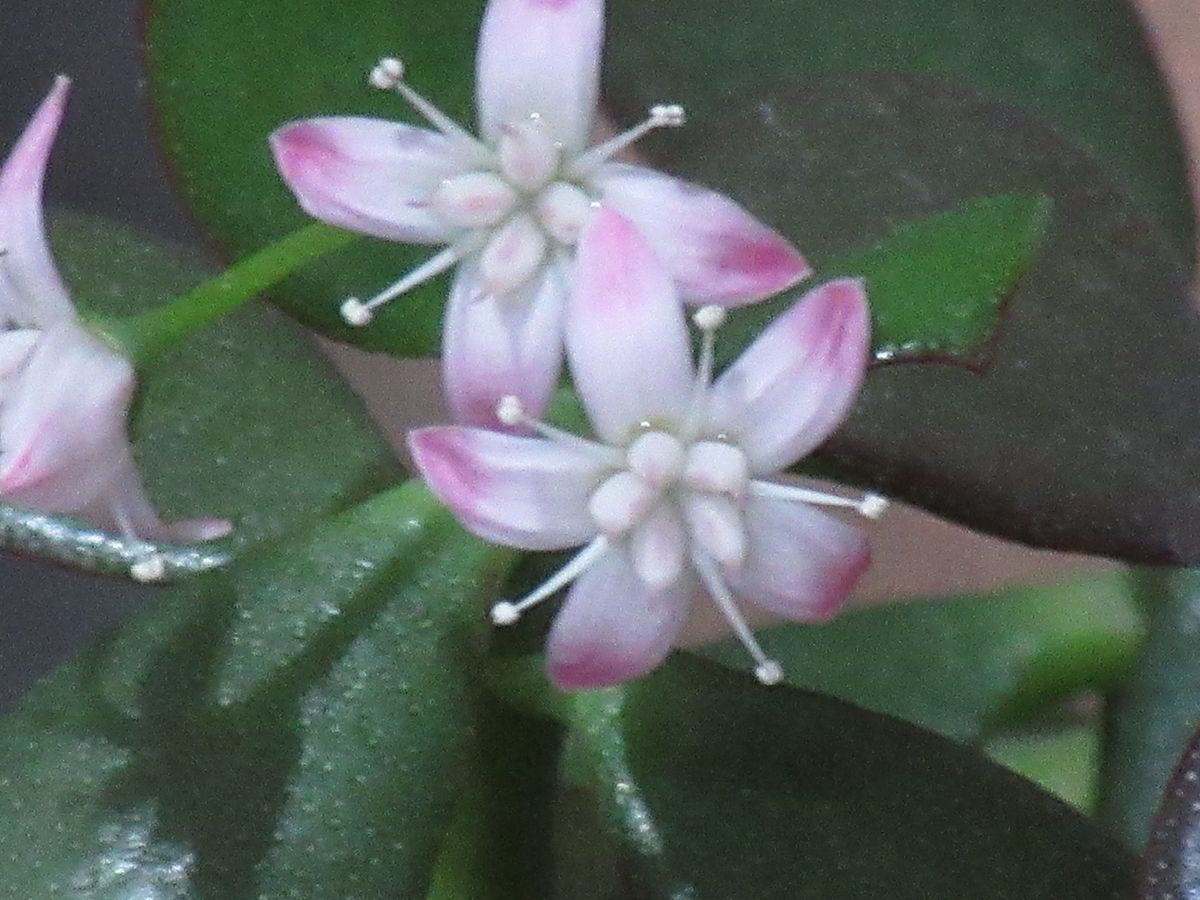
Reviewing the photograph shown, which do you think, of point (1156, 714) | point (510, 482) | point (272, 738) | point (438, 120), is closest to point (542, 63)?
point (438, 120)

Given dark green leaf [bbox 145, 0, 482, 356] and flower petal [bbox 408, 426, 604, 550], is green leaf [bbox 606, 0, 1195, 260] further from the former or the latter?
flower petal [bbox 408, 426, 604, 550]

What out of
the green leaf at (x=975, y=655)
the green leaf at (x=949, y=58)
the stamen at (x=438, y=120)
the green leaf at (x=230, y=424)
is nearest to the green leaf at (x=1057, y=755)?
the green leaf at (x=975, y=655)

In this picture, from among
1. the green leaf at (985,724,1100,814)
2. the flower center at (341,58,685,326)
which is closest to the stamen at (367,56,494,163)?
the flower center at (341,58,685,326)

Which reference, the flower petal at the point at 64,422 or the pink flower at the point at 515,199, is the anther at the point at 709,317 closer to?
the pink flower at the point at 515,199

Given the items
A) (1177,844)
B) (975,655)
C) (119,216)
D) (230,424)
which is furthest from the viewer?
(119,216)

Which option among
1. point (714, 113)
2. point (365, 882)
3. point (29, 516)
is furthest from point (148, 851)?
point (714, 113)

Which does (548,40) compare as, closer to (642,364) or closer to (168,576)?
(642,364)

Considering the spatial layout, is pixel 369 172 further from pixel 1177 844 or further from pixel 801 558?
pixel 1177 844
